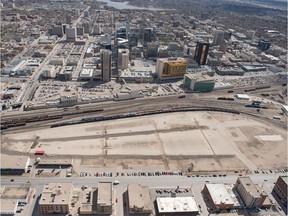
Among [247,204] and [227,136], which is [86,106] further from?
[247,204]

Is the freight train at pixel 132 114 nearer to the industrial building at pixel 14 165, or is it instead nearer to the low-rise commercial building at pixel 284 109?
the industrial building at pixel 14 165

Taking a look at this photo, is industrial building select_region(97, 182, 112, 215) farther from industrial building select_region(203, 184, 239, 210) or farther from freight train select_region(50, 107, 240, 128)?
freight train select_region(50, 107, 240, 128)

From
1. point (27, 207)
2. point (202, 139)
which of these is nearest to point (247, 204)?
point (202, 139)

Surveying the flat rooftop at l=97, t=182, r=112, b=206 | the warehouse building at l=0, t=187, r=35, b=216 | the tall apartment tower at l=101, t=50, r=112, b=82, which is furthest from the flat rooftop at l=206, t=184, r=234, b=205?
the tall apartment tower at l=101, t=50, r=112, b=82

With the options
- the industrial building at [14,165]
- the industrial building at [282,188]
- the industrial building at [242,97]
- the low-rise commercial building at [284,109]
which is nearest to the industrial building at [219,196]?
the industrial building at [282,188]

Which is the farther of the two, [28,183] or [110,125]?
[110,125]
